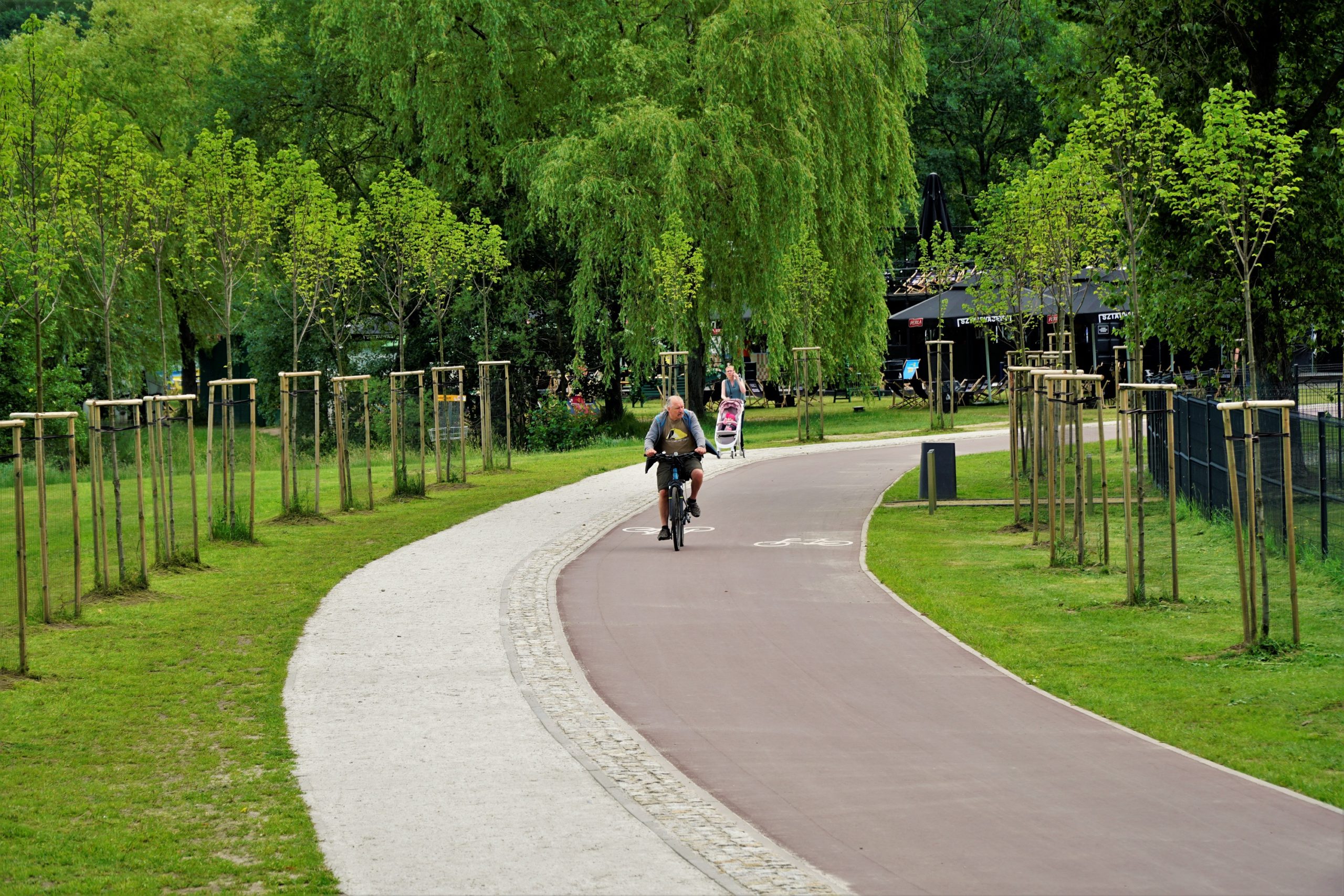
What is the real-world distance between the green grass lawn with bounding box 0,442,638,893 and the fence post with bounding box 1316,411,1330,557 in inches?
404

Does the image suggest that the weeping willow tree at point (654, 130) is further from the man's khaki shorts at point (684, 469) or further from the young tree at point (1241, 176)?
the man's khaki shorts at point (684, 469)

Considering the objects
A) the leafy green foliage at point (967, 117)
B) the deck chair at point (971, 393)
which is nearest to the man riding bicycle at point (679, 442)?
the deck chair at point (971, 393)

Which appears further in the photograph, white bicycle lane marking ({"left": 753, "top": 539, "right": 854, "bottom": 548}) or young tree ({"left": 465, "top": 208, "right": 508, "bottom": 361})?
young tree ({"left": 465, "top": 208, "right": 508, "bottom": 361})

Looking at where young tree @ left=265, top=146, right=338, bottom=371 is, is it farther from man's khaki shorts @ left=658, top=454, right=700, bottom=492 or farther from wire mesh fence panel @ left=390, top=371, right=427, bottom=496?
man's khaki shorts @ left=658, top=454, right=700, bottom=492

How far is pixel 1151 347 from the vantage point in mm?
52000

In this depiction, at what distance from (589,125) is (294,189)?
10914mm

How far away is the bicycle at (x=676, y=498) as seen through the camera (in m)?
18.6

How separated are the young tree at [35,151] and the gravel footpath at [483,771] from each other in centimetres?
1159

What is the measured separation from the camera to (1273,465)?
1814cm

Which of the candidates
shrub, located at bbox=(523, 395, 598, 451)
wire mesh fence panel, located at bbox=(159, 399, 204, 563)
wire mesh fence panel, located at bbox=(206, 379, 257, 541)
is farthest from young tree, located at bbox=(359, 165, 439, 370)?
wire mesh fence panel, located at bbox=(206, 379, 257, 541)

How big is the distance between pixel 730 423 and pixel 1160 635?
68.6ft

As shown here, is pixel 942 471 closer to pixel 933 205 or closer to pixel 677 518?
pixel 677 518

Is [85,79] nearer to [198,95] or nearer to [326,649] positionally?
[198,95]

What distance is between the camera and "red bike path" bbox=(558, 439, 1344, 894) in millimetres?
7059
